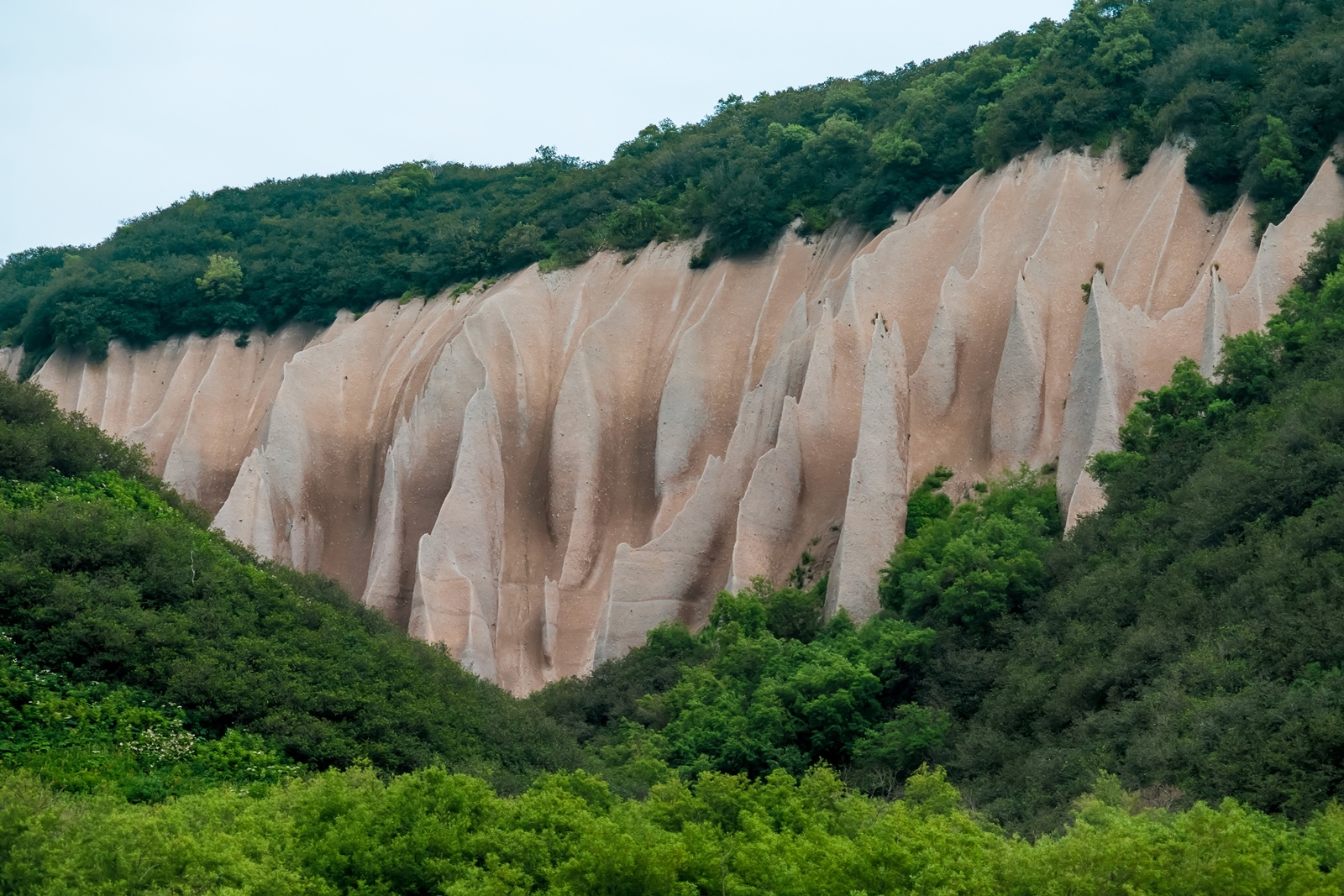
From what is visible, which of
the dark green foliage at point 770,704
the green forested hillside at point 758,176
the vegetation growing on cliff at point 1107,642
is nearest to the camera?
the vegetation growing on cliff at point 1107,642

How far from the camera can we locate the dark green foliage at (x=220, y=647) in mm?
24297

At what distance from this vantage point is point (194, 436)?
147ft

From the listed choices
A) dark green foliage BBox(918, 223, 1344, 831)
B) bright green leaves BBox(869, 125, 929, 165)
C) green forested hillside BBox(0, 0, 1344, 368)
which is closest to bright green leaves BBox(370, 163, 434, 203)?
green forested hillside BBox(0, 0, 1344, 368)

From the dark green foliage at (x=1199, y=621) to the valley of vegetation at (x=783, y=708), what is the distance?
6 cm

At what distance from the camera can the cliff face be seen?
111ft

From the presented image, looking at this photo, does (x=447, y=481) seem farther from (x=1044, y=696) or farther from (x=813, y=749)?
(x=1044, y=696)

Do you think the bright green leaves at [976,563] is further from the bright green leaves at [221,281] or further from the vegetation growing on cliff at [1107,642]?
the bright green leaves at [221,281]

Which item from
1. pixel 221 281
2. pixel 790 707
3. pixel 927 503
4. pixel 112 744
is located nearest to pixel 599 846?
pixel 112 744

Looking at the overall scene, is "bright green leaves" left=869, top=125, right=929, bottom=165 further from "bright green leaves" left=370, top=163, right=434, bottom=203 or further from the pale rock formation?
"bright green leaves" left=370, top=163, right=434, bottom=203

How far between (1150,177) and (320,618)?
21.1 meters

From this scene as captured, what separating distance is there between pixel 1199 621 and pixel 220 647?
14750mm

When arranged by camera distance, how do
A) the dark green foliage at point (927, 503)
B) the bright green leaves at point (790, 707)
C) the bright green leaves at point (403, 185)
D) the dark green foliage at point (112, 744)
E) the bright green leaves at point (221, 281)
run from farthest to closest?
1. the bright green leaves at point (403, 185)
2. the bright green leaves at point (221, 281)
3. the dark green foliage at point (927, 503)
4. the bright green leaves at point (790, 707)
5. the dark green foliage at point (112, 744)

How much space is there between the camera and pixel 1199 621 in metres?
24.1

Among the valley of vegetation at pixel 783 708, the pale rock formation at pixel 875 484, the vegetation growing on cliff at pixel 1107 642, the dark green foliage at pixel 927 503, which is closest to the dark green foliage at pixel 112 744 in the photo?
the valley of vegetation at pixel 783 708
